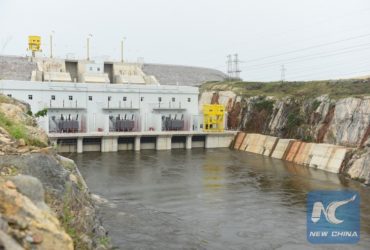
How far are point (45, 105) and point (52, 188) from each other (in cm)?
4753

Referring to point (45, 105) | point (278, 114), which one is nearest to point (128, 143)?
point (45, 105)

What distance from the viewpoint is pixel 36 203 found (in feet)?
34.7

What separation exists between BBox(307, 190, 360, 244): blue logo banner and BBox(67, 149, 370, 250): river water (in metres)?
0.51

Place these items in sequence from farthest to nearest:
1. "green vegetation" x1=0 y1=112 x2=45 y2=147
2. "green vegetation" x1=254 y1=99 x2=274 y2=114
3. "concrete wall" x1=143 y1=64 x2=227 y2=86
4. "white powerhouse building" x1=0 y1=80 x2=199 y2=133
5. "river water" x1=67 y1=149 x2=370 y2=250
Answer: "concrete wall" x1=143 y1=64 x2=227 y2=86 < "green vegetation" x1=254 y1=99 x2=274 y2=114 < "white powerhouse building" x1=0 y1=80 x2=199 y2=133 < "river water" x1=67 y1=149 x2=370 y2=250 < "green vegetation" x1=0 y1=112 x2=45 y2=147

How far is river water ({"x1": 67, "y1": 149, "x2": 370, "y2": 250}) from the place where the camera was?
2384 cm

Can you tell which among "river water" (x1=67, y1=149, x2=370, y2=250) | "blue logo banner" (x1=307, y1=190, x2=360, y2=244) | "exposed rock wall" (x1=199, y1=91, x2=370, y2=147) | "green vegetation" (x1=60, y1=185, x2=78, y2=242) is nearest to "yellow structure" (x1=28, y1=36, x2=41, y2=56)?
Answer: "exposed rock wall" (x1=199, y1=91, x2=370, y2=147)

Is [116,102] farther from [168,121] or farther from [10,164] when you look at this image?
[10,164]

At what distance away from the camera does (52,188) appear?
12805 mm

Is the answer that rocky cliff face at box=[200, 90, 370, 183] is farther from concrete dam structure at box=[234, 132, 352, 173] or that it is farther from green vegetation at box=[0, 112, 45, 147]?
green vegetation at box=[0, 112, 45, 147]

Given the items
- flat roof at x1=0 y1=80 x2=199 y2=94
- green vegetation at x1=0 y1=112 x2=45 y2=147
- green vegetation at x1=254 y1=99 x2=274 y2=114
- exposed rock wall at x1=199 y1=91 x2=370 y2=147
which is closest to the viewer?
green vegetation at x1=0 y1=112 x2=45 y2=147

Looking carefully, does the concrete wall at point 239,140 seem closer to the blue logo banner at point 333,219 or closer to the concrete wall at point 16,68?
the blue logo banner at point 333,219

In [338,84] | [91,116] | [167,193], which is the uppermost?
[338,84]

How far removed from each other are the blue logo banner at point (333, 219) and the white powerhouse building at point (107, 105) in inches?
1307

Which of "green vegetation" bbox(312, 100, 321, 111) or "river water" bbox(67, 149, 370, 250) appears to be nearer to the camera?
"river water" bbox(67, 149, 370, 250)
